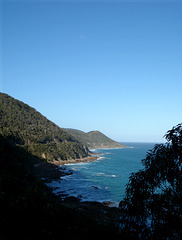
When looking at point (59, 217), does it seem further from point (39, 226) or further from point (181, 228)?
point (181, 228)

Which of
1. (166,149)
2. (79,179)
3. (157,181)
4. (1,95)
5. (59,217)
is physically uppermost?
(1,95)

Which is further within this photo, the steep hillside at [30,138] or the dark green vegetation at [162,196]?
the steep hillside at [30,138]

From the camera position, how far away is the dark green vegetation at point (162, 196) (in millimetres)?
12555

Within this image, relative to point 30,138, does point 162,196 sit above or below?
above

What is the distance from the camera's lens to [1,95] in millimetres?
179875

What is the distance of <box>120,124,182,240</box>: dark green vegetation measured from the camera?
1255cm

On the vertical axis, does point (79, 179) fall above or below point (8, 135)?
below

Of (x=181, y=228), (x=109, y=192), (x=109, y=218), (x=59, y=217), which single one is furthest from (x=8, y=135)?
(x=181, y=228)

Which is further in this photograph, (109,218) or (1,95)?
(1,95)

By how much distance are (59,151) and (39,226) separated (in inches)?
4757

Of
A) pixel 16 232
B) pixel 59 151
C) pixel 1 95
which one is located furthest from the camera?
pixel 1 95

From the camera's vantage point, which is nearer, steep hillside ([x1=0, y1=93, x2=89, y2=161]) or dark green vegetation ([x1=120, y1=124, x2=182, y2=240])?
dark green vegetation ([x1=120, y1=124, x2=182, y2=240])

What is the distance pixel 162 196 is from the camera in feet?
44.0

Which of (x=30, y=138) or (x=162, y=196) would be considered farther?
(x=30, y=138)
